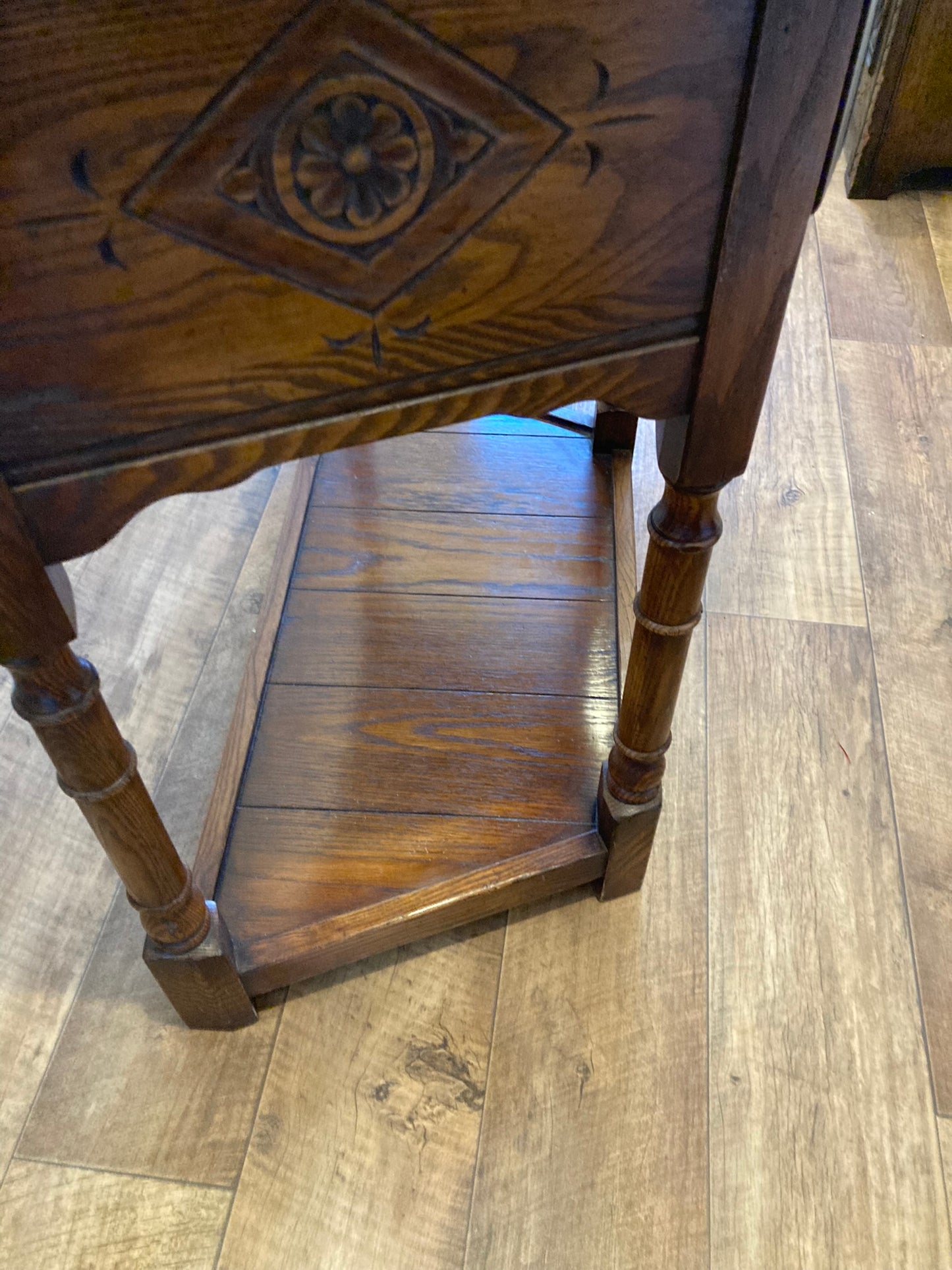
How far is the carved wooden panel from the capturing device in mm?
364

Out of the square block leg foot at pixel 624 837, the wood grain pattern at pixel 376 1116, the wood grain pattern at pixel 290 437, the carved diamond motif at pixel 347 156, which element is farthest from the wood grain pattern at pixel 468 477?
the carved diamond motif at pixel 347 156

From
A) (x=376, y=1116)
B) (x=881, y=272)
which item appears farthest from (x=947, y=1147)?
(x=881, y=272)

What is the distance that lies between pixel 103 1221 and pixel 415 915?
326 millimetres

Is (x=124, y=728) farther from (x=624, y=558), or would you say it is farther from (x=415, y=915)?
(x=624, y=558)

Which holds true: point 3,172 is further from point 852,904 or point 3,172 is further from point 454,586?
point 852,904

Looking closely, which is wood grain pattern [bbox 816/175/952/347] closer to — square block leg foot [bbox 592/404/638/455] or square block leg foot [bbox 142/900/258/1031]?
square block leg foot [bbox 592/404/638/455]

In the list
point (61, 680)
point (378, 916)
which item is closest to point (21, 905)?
point (378, 916)

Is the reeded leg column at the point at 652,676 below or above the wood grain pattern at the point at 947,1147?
above

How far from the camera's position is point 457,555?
42.4 inches

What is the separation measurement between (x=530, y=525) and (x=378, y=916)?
478 millimetres

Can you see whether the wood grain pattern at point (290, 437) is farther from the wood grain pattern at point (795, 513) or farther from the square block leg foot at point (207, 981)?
the wood grain pattern at point (795, 513)

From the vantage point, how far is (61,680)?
533 mm

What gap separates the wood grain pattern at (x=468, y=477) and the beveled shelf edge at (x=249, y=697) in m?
0.04

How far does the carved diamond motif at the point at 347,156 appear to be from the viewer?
374mm
